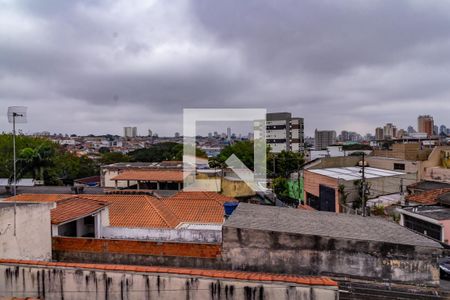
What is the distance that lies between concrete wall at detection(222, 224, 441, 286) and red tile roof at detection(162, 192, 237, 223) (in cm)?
640

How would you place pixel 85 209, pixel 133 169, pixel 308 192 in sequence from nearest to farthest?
pixel 85 209 → pixel 308 192 → pixel 133 169

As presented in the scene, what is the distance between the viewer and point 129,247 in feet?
21.2

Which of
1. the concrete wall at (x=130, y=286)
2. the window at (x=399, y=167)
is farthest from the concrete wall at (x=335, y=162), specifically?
the concrete wall at (x=130, y=286)

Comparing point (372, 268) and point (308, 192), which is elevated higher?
point (372, 268)

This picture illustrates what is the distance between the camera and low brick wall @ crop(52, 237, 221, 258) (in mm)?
6059

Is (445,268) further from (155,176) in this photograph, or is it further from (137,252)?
(155,176)

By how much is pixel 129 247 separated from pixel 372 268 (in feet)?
14.3

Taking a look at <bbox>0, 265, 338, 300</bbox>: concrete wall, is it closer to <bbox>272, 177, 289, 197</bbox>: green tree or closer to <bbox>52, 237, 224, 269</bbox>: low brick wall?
<bbox>52, 237, 224, 269</bbox>: low brick wall

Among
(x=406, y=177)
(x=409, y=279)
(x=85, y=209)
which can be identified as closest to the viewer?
(x=409, y=279)

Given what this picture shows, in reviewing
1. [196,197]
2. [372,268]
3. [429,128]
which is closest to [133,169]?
[196,197]

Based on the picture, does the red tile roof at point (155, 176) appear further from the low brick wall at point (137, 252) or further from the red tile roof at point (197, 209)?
Result: the low brick wall at point (137, 252)

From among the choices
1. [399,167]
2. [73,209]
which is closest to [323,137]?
[399,167]

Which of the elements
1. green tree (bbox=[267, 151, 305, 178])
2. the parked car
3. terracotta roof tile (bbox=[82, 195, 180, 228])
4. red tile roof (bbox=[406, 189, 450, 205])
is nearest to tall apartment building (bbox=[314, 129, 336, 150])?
green tree (bbox=[267, 151, 305, 178])

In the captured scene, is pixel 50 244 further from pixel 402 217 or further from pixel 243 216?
pixel 402 217
